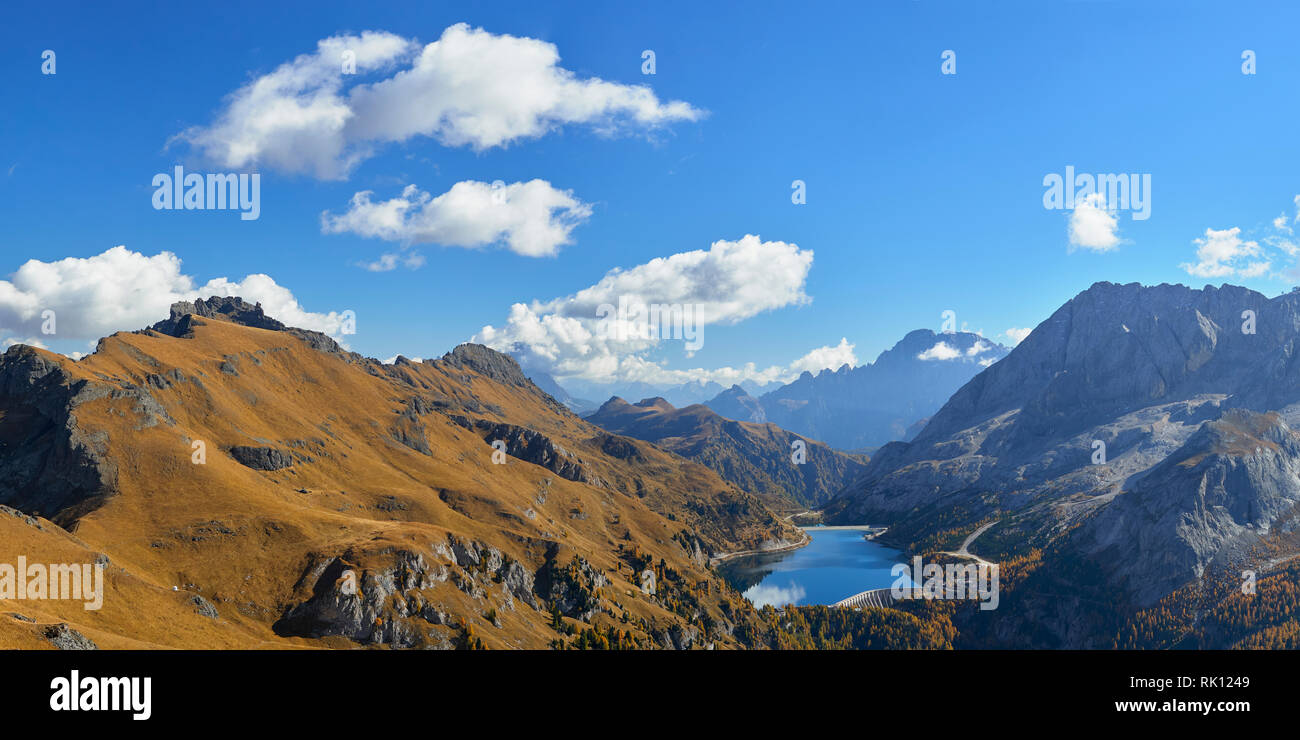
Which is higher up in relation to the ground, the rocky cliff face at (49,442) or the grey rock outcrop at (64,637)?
the rocky cliff face at (49,442)

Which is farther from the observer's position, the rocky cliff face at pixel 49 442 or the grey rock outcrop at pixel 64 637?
the rocky cliff face at pixel 49 442

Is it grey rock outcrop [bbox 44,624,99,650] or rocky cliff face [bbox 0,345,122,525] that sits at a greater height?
rocky cliff face [bbox 0,345,122,525]

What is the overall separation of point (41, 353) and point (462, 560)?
5546 inches

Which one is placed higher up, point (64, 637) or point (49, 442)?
point (49, 442)

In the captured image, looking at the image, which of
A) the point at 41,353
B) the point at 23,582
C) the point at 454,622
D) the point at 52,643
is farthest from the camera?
the point at 41,353

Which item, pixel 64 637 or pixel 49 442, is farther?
pixel 49 442

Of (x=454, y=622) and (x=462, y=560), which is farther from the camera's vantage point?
(x=462, y=560)

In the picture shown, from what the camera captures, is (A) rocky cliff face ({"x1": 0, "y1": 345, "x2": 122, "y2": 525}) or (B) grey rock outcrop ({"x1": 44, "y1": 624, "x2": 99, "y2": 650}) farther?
(A) rocky cliff face ({"x1": 0, "y1": 345, "x2": 122, "y2": 525})
